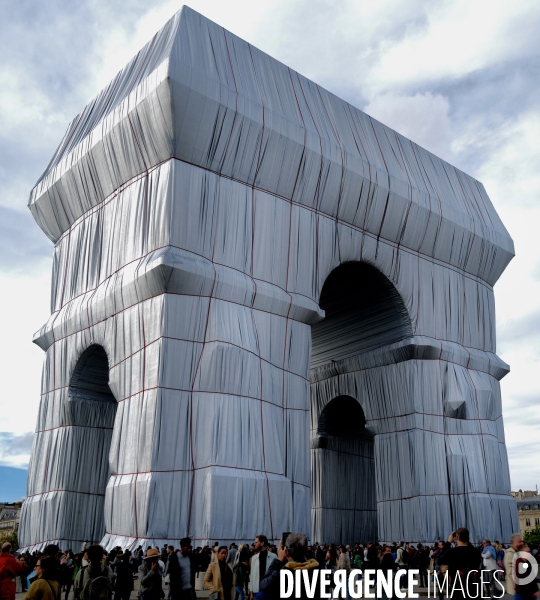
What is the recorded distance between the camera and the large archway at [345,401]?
30.0 m

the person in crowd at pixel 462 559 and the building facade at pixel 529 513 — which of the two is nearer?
the person in crowd at pixel 462 559

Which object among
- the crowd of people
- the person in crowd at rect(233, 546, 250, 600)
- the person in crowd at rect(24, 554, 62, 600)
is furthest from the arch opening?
the person in crowd at rect(24, 554, 62, 600)

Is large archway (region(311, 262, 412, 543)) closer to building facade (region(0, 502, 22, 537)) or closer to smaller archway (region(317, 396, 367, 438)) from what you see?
smaller archway (region(317, 396, 367, 438))

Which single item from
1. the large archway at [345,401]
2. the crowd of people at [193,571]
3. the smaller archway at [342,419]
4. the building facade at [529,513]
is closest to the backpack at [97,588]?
the crowd of people at [193,571]

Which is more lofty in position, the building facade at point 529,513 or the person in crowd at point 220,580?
the building facade at point 529,513

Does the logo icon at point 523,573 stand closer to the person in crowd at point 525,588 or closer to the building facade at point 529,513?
the person in crowd at point 525,588

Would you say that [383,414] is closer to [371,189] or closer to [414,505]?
[414,505]

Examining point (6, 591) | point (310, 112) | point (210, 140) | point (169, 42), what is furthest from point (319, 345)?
point (6, 591)

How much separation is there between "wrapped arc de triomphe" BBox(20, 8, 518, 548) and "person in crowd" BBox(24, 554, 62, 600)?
514 inches

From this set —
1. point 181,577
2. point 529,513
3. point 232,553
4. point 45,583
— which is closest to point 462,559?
point 181,577

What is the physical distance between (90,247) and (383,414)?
13.0 m

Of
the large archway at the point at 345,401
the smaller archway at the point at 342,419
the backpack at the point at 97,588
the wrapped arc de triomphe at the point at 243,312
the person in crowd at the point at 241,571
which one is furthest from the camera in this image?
the smaller archway at the point at 342,419

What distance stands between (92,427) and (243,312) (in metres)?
7.50

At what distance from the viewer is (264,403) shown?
22.2 metres
